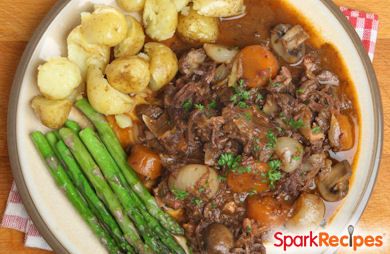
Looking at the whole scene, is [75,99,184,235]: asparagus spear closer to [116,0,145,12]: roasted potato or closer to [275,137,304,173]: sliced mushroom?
[116,0,145,12]: roasted potato

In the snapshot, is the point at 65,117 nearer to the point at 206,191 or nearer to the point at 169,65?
the point at 169,65

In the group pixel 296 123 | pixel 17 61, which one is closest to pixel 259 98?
pixel 296 123

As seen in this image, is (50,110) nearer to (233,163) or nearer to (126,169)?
(126,169)

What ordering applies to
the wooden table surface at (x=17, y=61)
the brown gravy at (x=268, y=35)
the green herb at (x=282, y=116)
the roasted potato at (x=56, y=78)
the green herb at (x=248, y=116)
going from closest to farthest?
the roasted potato at (x=56, y=78) < the green herb at (x=248, y=116) < the green herb at (x=282, y=116) < the wooden table surface at (x=17, y=61) < the brown gravy at (x=268, y=35)

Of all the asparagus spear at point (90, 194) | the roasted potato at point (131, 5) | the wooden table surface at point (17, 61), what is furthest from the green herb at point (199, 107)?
the wooden table surface at point (17, 61)

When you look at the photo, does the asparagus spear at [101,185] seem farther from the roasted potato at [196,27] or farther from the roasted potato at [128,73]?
the roasted potato at [196,27]

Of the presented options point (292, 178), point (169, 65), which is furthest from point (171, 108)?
point (292, 178)
